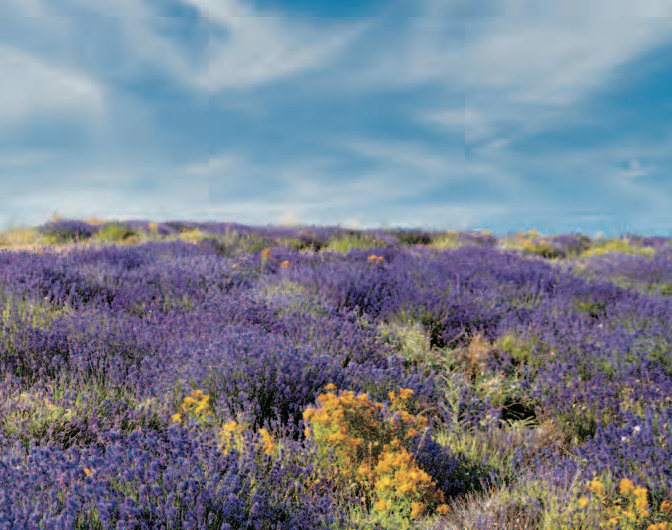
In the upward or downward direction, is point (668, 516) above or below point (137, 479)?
below

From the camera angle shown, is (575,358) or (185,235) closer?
(575,358)

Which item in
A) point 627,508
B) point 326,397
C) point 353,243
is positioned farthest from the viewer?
point 353,243

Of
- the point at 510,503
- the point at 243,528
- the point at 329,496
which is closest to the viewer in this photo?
the point at 243,528

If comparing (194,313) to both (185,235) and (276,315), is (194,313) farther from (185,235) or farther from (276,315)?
(185,235)

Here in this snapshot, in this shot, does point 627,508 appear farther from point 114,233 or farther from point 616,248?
point 616,248

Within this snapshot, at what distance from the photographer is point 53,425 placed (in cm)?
271

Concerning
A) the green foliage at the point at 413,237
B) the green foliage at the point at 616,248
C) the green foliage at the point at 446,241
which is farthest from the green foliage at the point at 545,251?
the green foliage at the point at 413,237

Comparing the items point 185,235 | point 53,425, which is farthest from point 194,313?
point 185,235

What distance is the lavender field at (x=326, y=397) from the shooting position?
2.15 m

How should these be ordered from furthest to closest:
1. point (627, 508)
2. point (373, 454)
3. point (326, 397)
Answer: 1. point (326, 397)
2. point (373, 454)
3. point (627, 508)

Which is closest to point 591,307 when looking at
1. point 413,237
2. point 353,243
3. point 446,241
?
point 353,243

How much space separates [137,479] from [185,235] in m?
8.26

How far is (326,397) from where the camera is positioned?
2.80 m

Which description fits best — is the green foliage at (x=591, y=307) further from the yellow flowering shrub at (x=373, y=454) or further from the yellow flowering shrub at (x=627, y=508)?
the yellow flowering shrub at (x=373, y=454)
